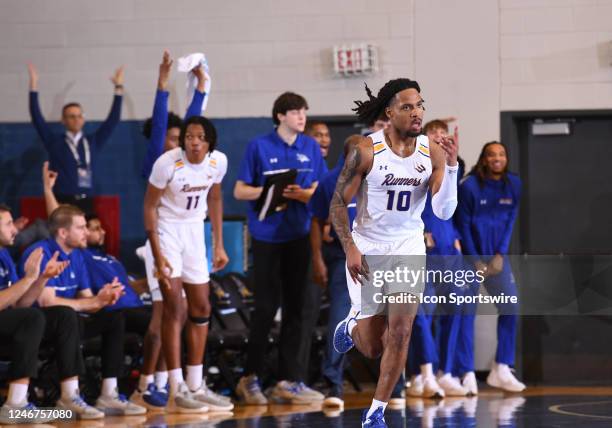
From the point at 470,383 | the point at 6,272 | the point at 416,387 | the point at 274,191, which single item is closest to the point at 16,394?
the point at 6,272

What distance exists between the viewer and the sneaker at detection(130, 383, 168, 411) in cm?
826

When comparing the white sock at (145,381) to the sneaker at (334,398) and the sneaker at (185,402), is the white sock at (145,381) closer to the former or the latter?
the sneaker at (185,402)

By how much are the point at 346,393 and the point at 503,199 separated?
214 centimetres

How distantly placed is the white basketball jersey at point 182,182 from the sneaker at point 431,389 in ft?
7.51

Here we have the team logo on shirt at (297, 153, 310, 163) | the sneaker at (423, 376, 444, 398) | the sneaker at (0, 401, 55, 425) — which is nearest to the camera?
the sneaker at (0, 401, 55, 425)

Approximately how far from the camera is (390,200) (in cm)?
651

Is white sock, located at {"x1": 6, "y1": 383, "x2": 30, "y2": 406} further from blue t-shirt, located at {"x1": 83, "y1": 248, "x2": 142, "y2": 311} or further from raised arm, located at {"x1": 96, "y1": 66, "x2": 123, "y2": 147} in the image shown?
raised arm, located at {"x1": 96, "y1": 66, "x2": 123, "y2": 147}

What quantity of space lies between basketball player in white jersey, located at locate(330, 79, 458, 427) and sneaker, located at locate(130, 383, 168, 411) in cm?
214

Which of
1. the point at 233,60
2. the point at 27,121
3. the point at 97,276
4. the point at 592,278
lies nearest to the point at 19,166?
the point at 27,121

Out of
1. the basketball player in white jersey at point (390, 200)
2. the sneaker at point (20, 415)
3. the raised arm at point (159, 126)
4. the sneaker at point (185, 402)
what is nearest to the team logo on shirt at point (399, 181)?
the basketball player in white jersey at point (390, 200)

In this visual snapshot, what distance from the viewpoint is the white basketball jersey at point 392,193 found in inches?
253

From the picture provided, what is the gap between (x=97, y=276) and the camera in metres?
8.65

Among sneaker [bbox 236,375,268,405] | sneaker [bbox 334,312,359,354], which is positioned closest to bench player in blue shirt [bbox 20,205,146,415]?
sneaker [bbox 236,375,268,405]

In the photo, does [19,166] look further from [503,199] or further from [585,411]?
[585,411]
